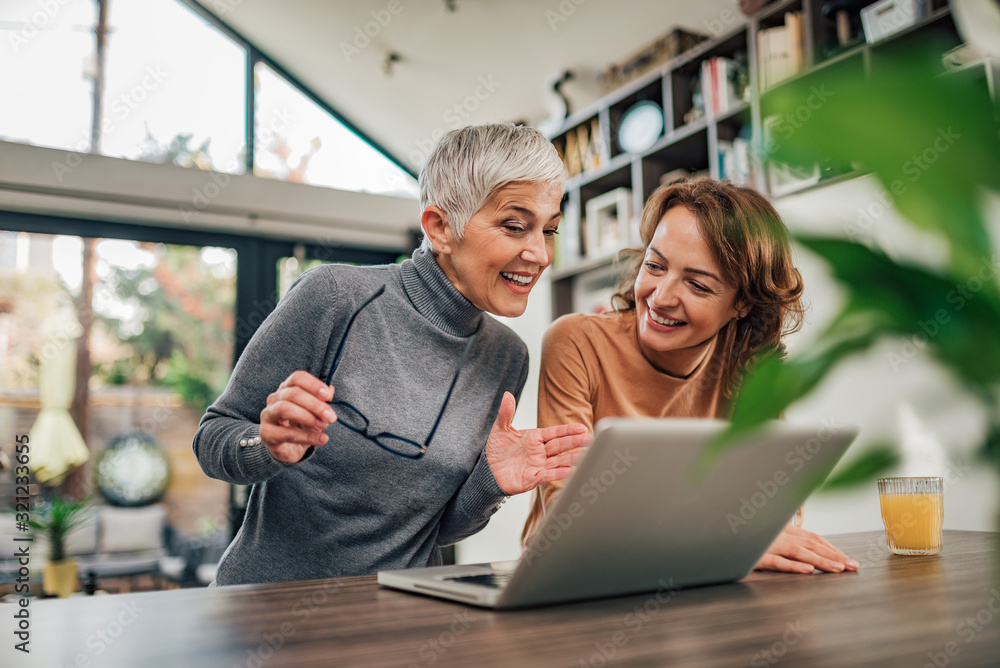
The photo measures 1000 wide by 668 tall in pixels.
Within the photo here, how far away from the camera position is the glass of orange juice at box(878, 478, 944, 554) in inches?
44.4

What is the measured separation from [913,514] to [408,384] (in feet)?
2.75

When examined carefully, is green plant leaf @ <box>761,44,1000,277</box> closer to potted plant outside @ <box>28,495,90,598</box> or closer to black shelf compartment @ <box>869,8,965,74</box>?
black shelf compartment @ <box>869,8,965,74</box>

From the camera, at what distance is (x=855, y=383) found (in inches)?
86.7

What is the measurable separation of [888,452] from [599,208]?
3203 mm

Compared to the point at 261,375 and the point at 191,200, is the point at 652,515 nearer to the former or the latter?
the point at 261,375

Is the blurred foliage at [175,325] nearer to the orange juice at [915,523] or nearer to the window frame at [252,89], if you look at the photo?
the window frame at [252,89]

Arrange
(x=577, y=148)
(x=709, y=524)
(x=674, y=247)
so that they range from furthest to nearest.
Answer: (x=577, y=148) → (x=674, y=247) → (x=709, y=524)

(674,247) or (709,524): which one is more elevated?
(674,247)

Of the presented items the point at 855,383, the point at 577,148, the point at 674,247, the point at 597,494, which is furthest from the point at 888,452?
the point at 577,148

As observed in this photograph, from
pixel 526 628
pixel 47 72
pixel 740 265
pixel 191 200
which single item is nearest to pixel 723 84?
pixel 740 265

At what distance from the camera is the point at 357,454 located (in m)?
1.23

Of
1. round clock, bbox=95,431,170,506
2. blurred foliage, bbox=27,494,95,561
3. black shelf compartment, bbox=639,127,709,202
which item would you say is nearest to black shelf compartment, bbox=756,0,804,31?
black shelf compartment, bbox=639,127,709,202

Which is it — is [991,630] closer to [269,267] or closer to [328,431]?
[328,431]

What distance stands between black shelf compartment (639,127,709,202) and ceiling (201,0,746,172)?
1.71 ft
